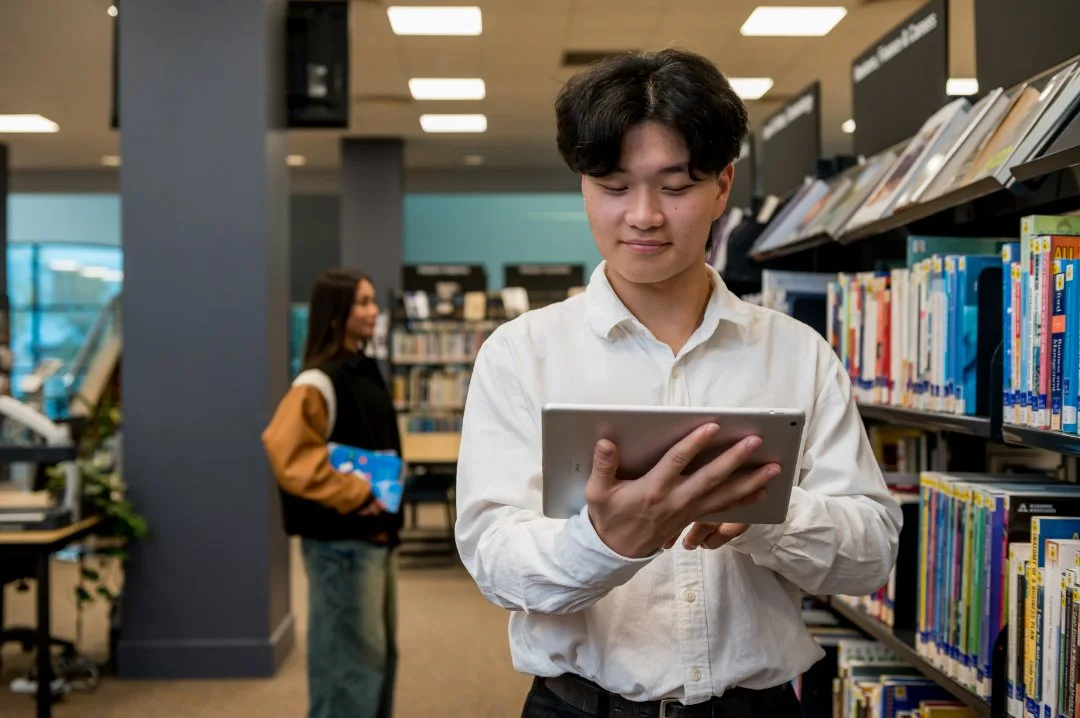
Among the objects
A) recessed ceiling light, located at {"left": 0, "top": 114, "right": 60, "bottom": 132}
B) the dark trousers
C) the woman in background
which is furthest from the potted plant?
recessed ceiling light, located at {"left": 0, "top": 114, "right": 60, "bottom": 132}

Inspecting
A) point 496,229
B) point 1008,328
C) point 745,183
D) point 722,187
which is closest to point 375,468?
point 1008,328

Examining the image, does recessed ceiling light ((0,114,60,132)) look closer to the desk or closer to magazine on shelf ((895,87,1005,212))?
the desk

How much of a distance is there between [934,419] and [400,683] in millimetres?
3099

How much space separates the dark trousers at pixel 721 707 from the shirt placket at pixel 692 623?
45 mm

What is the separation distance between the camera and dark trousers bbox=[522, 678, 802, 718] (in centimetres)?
128

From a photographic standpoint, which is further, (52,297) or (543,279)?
(52,297)

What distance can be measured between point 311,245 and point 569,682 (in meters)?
13.0

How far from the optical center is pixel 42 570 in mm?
3752

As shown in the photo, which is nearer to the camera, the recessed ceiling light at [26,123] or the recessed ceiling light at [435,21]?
the recessed ceiling light at [435,21]

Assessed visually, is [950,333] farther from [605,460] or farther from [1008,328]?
[605,460]

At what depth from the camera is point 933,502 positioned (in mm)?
2020

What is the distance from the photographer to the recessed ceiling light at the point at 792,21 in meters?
6.85

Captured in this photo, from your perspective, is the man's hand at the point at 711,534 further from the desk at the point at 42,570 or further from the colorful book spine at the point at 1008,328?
the desk at the point at 42,570

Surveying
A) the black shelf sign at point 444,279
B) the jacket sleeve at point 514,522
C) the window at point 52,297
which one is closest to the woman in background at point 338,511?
the jacket sleeve at point 514,522
